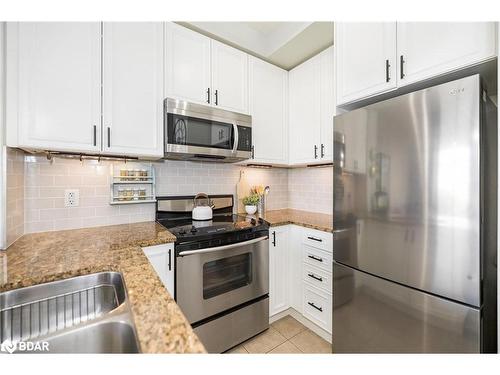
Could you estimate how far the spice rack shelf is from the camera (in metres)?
1.76

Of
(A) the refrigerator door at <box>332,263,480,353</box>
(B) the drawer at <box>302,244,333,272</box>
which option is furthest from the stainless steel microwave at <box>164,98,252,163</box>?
(A) the refrigerator door at <box>332,263,480,353</box>

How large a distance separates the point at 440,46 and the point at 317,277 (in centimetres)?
165

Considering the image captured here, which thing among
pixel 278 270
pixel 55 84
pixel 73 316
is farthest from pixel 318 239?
pixel 55 84

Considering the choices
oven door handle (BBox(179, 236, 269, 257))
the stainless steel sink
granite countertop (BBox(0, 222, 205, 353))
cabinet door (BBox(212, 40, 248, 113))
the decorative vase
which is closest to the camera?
granite countertop (BBox(0, 222, 205, 353))

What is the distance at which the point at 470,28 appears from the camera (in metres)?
1.05

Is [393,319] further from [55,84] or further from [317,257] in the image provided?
[55,84]

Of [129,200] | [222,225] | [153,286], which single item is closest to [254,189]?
[222,225]

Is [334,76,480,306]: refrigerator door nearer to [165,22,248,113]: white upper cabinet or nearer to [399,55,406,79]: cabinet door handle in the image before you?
[399,55,406,79]: cabinet door handle

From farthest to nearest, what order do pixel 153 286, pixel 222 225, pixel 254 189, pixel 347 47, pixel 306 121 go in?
1. pixel 254 189
2. pixel 306 121
3. pixel 222 225
4. pixel 347 47
5. pixel 153 286

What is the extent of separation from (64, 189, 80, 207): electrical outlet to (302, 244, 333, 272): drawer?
1794mm

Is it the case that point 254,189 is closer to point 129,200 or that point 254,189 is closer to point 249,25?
point 129,200

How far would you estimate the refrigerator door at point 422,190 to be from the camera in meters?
0.98

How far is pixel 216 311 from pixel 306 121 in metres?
1.82

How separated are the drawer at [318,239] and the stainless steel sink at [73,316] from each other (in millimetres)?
1385
